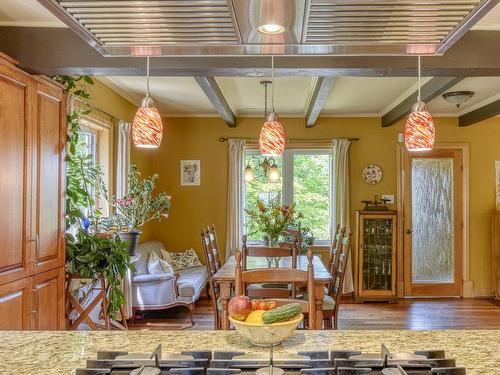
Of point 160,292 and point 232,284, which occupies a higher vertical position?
point 232,284

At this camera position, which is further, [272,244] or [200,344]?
[272,244]

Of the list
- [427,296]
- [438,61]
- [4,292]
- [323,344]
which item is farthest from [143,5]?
[427,296]

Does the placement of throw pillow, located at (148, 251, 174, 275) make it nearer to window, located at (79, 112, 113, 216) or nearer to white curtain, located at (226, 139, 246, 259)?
window, located at (79, 112, 113, 216)

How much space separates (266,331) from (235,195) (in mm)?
4851

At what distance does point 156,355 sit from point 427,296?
18.8 ft

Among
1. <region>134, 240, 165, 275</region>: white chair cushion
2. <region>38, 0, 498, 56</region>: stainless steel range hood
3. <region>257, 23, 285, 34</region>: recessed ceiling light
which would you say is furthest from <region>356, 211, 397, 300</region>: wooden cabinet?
<region>257, 23, 285, 34</region>: recessed ceiling light

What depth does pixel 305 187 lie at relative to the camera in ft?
20.8

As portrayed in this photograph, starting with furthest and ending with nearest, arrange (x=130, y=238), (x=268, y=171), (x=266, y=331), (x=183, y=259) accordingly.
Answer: (x=183, y=259)
(x=268, y=171)
(x=130, y=238)
(x=266, y=331)

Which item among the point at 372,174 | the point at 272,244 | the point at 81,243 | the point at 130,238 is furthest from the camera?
the point at 372,174

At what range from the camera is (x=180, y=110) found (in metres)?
6.00

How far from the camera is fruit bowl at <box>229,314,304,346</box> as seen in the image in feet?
4.28

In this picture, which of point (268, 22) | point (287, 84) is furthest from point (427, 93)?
point (268, 22)

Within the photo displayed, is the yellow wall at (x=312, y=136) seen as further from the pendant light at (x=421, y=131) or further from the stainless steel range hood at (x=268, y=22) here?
the stainless steel range hood at (x=268, y=22)

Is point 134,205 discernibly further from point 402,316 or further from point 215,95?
point 402,316
